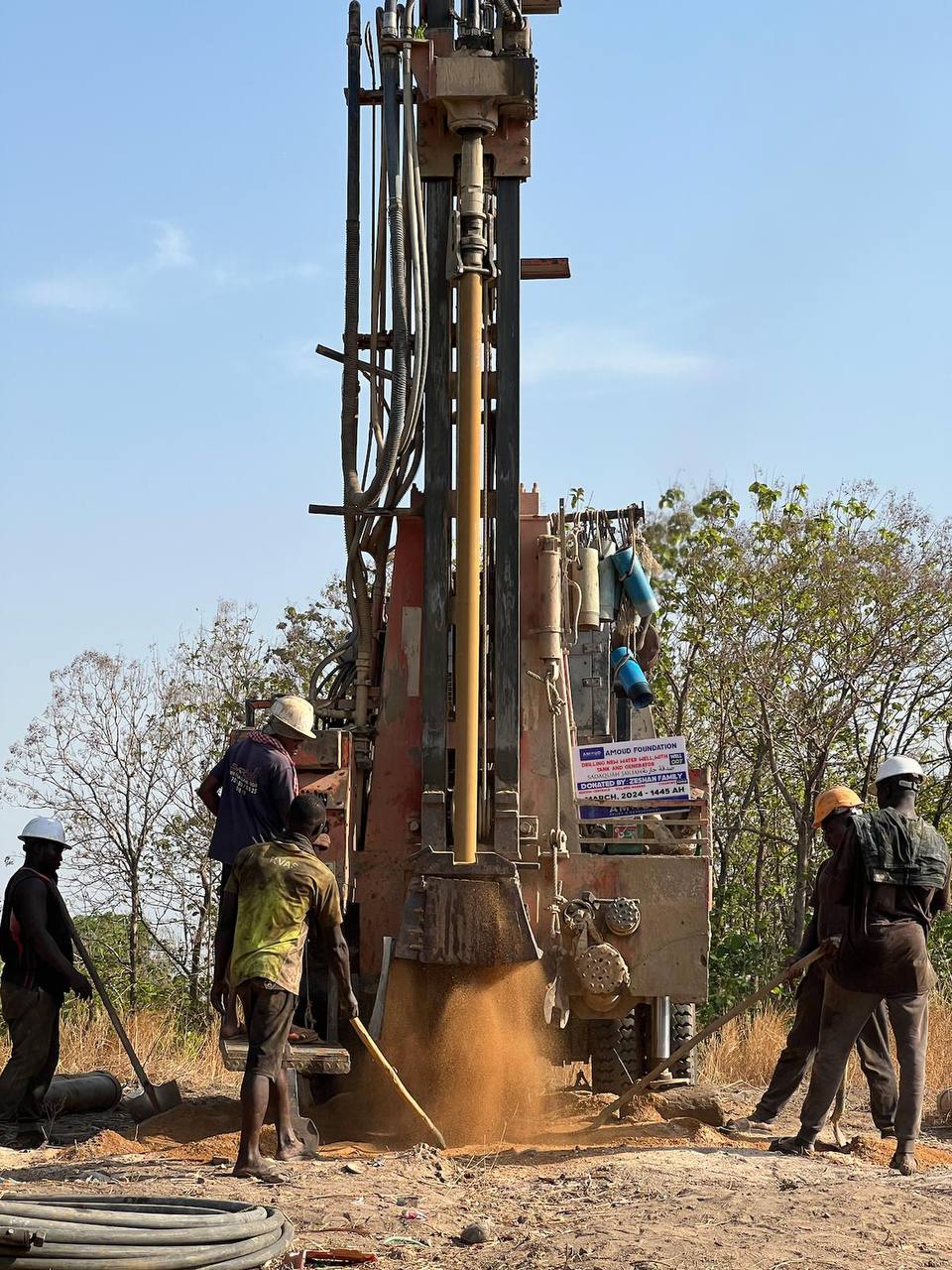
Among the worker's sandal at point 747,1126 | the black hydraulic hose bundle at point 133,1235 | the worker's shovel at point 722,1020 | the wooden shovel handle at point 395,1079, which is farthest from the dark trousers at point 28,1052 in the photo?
the worker's sandal at point 747,1126

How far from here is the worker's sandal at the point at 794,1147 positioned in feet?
24.8

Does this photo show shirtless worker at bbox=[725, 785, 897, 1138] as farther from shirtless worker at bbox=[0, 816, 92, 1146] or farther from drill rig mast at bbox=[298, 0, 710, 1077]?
shirtless worker at bbox=[0, 816, 92, 1146]

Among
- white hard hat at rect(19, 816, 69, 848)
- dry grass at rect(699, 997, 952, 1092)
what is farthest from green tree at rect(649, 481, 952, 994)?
white hard hat at rect(19, 816, 69, 848)

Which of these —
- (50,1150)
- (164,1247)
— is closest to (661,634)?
(50,1150)

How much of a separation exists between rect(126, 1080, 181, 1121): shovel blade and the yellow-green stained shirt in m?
2.18

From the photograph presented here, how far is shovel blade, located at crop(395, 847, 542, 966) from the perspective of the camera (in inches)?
313

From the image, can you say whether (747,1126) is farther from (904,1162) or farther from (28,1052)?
(28,1052)

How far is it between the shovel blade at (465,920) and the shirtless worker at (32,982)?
178 centimetres

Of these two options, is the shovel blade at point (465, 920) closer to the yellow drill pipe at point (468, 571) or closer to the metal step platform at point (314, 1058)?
the yellow drill pipe at point (468, 571)

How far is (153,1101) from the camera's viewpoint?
340 inches

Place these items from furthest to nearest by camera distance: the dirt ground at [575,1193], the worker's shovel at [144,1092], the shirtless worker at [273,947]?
the worker's shovel at [144,1092] < the shirtless worker at [273,947] < the dirt ground at [575,1193]

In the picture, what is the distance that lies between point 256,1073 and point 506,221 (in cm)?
435

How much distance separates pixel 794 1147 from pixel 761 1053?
3.49 metres

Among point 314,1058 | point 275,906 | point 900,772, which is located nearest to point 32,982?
point 314,1058
